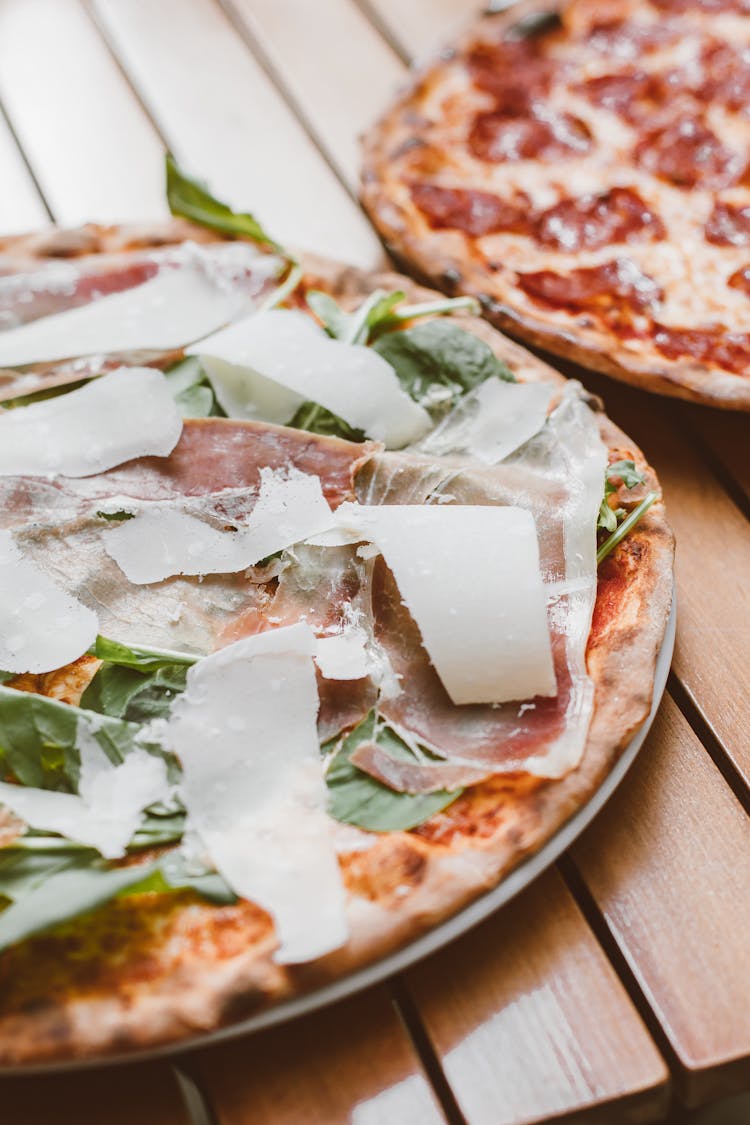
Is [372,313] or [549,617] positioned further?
[372,313]

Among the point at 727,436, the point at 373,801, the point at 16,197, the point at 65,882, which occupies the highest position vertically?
the point at 16,197

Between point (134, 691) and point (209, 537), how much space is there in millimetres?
229

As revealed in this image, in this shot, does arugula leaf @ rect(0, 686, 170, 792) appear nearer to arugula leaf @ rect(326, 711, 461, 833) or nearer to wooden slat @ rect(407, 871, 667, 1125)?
arugula leaf @ rect(326, 711, 461, 833)

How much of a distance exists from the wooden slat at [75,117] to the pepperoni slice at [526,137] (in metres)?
0.68

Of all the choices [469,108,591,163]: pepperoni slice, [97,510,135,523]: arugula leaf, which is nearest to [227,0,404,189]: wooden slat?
[469,108,591,163]: pepperoni slice

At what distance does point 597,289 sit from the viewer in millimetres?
1941

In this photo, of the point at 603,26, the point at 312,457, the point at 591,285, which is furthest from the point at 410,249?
the point at 603,26

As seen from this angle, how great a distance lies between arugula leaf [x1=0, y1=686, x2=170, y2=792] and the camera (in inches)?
46.7

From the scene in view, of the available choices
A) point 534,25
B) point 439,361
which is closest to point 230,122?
point 534,25

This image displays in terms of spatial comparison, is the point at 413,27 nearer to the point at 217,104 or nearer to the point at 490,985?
the point at 217,104

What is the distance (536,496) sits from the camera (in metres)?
1.44

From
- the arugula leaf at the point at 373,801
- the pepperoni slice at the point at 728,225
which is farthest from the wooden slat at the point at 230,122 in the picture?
the arugula leaf at the point at 373,801

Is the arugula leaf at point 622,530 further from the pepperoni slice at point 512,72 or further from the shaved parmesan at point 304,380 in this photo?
the pepperoni slice at point 512,72

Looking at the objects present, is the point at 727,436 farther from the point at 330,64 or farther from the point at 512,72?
the point at 330,64
